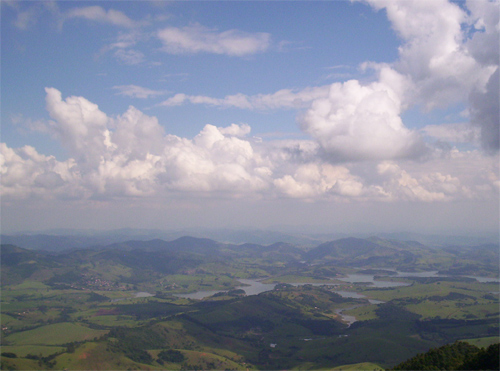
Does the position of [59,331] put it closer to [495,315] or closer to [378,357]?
[378,357]

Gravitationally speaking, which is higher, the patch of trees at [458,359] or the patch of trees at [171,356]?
the patch of trees at [458,359]

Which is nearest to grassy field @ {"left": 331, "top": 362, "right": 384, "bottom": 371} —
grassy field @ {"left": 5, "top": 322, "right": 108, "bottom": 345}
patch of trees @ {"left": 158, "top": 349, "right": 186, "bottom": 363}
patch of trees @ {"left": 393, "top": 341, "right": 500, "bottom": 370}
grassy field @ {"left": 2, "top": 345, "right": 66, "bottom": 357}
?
patch of trees @ {"left": 393, "top": 341, "right": 500, "bottom": 370}

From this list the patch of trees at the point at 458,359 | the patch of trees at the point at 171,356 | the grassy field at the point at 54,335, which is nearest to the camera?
the patch of trees at the point at 458,359

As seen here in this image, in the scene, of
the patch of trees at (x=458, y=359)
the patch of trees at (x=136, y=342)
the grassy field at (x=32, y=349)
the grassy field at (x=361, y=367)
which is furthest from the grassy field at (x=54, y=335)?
the patch of trees at (x=458, y=359)

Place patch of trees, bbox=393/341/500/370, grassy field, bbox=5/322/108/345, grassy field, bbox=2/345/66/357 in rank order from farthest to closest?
grassy field, bbox=5/322/108/345, grassy field, bbox=2/345/66/357, patch of trees, bbox=393/341/500/370

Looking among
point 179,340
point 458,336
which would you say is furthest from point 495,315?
point 179,340

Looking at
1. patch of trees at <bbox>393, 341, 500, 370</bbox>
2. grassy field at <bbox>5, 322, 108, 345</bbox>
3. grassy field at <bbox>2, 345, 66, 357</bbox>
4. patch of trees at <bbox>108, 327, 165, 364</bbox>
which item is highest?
patch of trees at <bbox>393, 341, 500, 370</bbox>

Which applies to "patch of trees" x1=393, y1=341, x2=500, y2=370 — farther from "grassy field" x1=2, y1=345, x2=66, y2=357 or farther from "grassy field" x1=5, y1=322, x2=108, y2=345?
"grassy field" x1=5, y1=322, x2=108, y2=345

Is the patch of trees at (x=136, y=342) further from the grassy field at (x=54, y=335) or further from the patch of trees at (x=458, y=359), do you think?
the patch of trees at (x=458, y=359)
